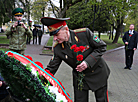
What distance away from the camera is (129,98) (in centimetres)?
478

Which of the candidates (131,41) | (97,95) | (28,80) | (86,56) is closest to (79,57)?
(86,56)

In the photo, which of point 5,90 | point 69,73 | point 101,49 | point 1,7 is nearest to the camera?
point 101,49

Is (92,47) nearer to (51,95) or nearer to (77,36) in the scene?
(77,36)

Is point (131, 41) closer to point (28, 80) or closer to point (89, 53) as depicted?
point (89, 53)

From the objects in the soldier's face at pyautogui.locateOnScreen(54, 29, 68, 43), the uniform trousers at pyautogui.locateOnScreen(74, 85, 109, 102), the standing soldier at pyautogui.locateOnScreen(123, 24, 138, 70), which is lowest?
the uniform trousers at pyautogui.locateOnScreen(74, 85, 109, 102)

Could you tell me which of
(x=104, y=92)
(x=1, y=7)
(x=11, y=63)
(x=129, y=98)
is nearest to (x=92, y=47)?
(x=104, y=92)

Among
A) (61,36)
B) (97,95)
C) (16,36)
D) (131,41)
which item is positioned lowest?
(97,95)

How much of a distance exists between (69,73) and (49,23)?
496cm

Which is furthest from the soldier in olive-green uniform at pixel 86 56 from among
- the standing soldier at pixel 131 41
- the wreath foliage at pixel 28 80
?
the standing soldier at pixel 131 41

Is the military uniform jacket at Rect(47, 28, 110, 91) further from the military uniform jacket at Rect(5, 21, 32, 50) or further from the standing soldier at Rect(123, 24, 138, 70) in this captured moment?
the standing soldier at Rect(123, 24, 138, 70)

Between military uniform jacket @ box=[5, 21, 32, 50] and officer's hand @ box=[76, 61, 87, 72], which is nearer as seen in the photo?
officer's hand @ box=[76, 61, 87, 72]

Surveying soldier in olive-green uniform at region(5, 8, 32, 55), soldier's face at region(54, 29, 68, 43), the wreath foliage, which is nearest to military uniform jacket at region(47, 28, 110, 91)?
soldier's face at region(54, 29, 68, 43)

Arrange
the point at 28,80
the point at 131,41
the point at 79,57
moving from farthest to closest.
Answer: the point at 131,41 < the point at 79,57 < the point at 28,80

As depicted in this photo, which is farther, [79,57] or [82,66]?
[79,57]
